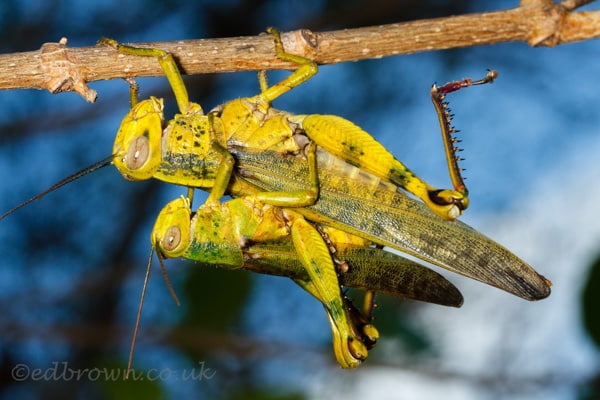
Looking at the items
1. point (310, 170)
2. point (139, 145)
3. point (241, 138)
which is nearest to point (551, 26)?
point (310, 170)

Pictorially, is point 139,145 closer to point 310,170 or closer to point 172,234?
point 172,234

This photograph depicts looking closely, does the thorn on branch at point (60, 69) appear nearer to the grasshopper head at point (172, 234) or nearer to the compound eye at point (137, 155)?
the compound eye at point (137, 155)

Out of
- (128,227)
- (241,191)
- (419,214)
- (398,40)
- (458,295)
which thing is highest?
(128,227)

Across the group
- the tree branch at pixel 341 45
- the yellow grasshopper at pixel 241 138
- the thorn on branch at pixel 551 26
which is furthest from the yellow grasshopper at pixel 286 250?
the thorn on branch at pixel 551 26

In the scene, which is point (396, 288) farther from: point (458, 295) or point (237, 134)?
point (237, 134)

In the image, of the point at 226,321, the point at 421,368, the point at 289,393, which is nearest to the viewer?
the point at 289,393

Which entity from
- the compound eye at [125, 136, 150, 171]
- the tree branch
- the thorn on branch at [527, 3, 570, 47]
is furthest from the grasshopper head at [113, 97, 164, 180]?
the thorn on branch at [527, 3, 570, 47]

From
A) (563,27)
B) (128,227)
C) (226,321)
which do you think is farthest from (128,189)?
(563,27)
